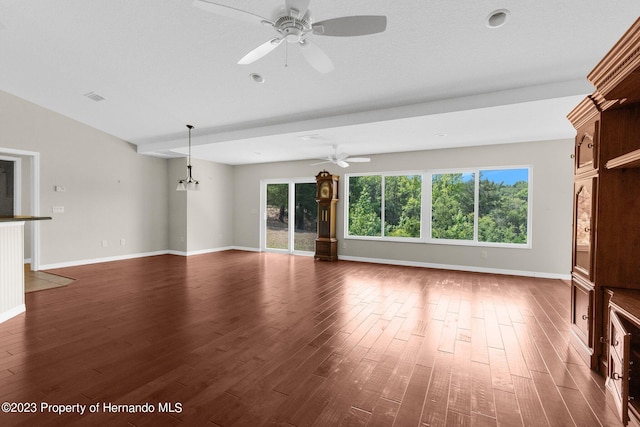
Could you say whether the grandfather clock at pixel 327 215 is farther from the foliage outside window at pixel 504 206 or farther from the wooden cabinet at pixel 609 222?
the wooden cabinet at pixel 609 222

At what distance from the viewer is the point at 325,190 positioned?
287 inches

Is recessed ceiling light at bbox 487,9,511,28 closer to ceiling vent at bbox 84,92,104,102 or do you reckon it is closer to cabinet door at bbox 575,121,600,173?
cabinet door at bbox 575,121,600,173

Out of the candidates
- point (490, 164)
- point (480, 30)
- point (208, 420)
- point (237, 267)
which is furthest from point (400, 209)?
point (208, 420)

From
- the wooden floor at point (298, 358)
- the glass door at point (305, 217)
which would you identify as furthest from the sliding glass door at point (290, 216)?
the wooden floor at point (298, 358)

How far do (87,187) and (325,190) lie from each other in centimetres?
530

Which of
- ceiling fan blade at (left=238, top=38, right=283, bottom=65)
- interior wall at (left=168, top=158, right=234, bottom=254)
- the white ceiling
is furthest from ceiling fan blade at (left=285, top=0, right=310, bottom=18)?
interior wall at (left=168, top=158, right=234, bottom=254)

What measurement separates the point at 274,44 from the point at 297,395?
2.59m

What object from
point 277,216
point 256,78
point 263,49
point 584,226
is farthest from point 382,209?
point 263,49

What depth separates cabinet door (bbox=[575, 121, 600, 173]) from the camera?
244cm

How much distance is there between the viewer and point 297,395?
6.50ft

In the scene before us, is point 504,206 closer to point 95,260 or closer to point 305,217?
point 305,217

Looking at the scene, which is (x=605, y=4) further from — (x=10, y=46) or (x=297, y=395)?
(x=10, y=46)

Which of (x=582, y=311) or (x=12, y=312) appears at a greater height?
(x=582, y=311)

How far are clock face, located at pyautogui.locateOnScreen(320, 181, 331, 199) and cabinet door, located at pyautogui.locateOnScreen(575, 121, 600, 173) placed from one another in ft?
16.3
